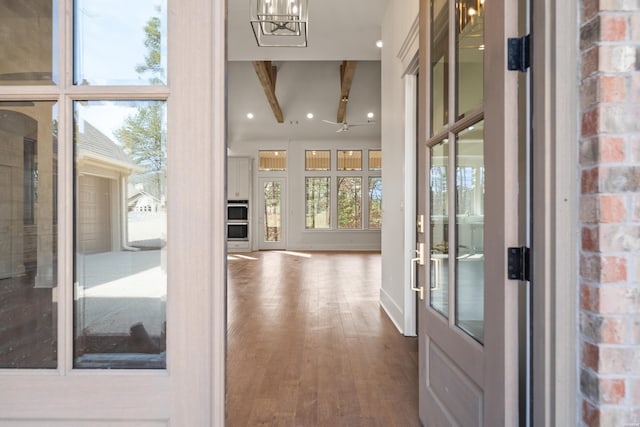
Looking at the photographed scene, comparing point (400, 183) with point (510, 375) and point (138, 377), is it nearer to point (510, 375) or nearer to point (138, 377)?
point (510, 375)

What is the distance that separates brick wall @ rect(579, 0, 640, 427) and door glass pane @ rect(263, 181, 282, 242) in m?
11.5

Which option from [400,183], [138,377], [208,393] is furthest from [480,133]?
[400,183]

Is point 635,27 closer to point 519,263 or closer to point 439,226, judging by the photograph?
point 519,263

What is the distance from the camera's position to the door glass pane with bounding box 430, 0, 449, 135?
1.69m

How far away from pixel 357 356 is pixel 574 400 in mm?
2279

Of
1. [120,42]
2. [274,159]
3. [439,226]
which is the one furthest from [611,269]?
[274,159]

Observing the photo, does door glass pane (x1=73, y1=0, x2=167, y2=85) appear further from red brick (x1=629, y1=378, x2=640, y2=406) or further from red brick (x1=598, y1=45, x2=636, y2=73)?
red brick (x1=629, y1=378, x2=640, y2=406)

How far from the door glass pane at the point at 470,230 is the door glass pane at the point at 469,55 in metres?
0.11

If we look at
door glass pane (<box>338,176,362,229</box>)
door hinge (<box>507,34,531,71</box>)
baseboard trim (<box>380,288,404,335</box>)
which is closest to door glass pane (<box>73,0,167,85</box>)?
door hinge (<box>507,34,531,71</box>)

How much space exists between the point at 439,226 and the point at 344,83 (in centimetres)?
764

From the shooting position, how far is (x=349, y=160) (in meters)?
12.4

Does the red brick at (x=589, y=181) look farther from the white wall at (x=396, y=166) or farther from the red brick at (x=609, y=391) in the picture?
the white wall at (x=396, y=166)

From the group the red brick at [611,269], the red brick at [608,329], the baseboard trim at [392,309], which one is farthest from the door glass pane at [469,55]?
the baseboard trim at [392,309]

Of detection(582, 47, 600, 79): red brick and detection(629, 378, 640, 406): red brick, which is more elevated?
detection(582, 47, 600, 79): red brick
